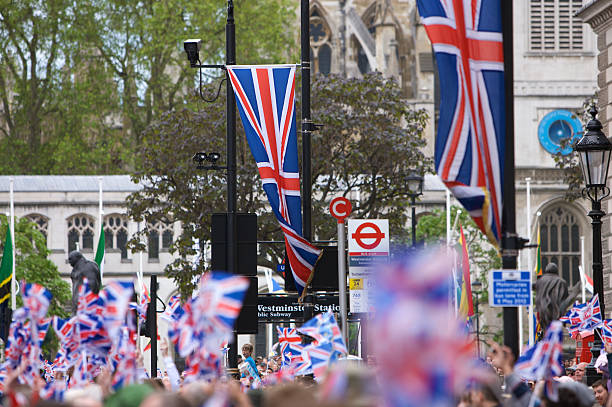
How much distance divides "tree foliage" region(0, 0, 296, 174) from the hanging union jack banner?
41.7 meters

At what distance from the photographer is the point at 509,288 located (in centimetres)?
933

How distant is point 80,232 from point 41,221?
5.02ft

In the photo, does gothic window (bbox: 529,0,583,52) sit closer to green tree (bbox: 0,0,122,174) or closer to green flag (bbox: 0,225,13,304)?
green tree (bbox: 0,0,122,174)

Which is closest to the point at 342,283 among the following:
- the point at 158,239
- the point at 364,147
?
the point at 364,147

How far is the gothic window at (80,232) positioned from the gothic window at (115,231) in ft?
1.92

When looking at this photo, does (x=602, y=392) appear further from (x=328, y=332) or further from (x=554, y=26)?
(x=554, y=26)

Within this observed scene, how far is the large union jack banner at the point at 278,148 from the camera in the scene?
16.1m

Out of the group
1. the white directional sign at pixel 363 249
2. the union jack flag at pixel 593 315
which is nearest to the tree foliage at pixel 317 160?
the union jack flag at pixel 593 315

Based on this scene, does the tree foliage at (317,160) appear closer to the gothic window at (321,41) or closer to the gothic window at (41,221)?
the gothic window at (41,221)

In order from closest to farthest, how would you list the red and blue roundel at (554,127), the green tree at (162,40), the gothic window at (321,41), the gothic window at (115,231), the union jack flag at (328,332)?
the union jack flag at (328,332)
the gothic window at (115,231)
the green tree at (162,40)
the red and blue roundel at (554,127)
the gothic window at (321,41)

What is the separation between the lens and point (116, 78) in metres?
56.6

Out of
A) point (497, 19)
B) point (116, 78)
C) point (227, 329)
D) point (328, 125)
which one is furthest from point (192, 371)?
point (116, 78)

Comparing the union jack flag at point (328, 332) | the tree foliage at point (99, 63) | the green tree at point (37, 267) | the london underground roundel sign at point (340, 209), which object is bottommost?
the green tree at point (37, 267)

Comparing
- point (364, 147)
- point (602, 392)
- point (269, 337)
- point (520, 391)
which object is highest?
point (364, 147)
